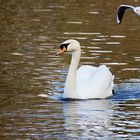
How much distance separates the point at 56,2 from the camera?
30.8m

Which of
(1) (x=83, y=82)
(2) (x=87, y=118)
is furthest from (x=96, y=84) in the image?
(2) (x=87, y=118)

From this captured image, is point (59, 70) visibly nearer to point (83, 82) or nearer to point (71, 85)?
point (83, 82)

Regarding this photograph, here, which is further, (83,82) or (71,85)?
(83,82)

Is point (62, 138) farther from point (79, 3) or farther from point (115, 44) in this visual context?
point (79, 3)

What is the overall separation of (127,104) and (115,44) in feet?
20.5

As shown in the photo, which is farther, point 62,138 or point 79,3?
point 79,3

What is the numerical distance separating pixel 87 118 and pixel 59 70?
415 centimetres

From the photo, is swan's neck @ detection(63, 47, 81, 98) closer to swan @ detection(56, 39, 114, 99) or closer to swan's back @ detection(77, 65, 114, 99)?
swan @ detection(56, 39, 114, 99)

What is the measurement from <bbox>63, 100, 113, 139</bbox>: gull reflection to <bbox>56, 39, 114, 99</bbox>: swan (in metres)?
Result: 0.26

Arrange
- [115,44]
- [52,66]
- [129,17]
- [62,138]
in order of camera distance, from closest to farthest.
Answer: [62,138], [52,66], [115,44], [129,17]

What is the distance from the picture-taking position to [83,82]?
16.6 m

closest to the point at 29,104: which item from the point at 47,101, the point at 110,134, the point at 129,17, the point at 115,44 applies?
the point at 47,101

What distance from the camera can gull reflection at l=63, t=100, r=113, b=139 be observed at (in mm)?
13039

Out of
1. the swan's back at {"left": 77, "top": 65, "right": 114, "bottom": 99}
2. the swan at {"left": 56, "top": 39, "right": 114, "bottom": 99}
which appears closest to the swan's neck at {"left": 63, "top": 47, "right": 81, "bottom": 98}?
the swan at {"left": 56, "top": 39, "right": 114, "bottom": 99}
